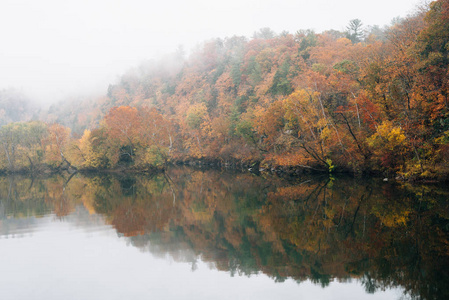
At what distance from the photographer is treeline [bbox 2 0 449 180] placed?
25.0m

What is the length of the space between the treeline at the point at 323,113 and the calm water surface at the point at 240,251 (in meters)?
7.20

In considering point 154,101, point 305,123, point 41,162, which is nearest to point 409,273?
point 305,123

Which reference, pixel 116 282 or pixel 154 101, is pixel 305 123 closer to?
pixel 116 282

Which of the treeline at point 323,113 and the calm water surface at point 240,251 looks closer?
the calm water surface at point 240,251

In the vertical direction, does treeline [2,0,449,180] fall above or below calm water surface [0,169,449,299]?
above

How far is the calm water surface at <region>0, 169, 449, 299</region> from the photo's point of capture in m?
8.64

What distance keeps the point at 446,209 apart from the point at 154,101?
108m

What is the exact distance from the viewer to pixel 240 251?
1145 centimetres

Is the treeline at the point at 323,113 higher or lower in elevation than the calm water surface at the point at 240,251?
higher

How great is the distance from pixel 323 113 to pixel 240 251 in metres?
24.8

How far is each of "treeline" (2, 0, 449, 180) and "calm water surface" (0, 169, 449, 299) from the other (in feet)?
23.6

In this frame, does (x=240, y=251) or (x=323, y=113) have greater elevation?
(x=323, y=113)

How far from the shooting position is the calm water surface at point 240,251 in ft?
28.3

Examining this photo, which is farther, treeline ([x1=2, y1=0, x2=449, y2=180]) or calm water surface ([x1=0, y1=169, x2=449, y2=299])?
treeline ([x1=2, y1=0, x2=449, y2=180])
